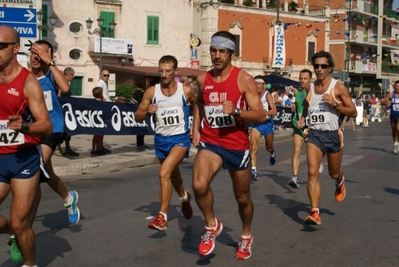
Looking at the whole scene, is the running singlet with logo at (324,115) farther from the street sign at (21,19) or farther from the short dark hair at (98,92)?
the short dark hair at (98,92)

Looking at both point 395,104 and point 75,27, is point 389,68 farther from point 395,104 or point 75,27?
point 395,104

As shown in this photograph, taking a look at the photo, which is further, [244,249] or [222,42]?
[244,249]

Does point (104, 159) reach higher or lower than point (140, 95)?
lower

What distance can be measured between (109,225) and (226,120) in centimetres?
248

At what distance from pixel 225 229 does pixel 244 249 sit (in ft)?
4.39

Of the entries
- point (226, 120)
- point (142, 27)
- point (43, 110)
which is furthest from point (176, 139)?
point (142, 27)

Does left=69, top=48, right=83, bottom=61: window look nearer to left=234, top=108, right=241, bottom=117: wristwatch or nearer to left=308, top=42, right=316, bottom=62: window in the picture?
left=308, top=42, right=316, bottom=62: window

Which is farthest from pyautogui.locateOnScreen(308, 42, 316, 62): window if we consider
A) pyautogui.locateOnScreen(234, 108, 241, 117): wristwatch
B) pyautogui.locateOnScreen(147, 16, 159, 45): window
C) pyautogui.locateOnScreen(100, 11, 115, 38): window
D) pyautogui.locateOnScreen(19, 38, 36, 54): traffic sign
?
Answer: pyautogui.locateOnScreen(234, 108, 241, 117): wristwatch

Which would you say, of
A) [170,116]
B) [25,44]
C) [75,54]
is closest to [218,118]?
[170,116]

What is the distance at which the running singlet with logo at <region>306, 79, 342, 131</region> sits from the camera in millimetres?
8227

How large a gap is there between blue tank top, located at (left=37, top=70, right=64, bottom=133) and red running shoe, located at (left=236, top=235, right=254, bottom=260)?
2454mm

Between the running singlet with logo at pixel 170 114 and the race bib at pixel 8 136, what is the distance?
2889 mm

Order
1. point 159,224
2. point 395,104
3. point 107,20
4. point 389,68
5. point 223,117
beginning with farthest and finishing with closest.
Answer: point 389,68 → point 107,20 → point 395,104 → point 159,224 → point 223,117

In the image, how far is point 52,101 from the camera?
7363 mm
